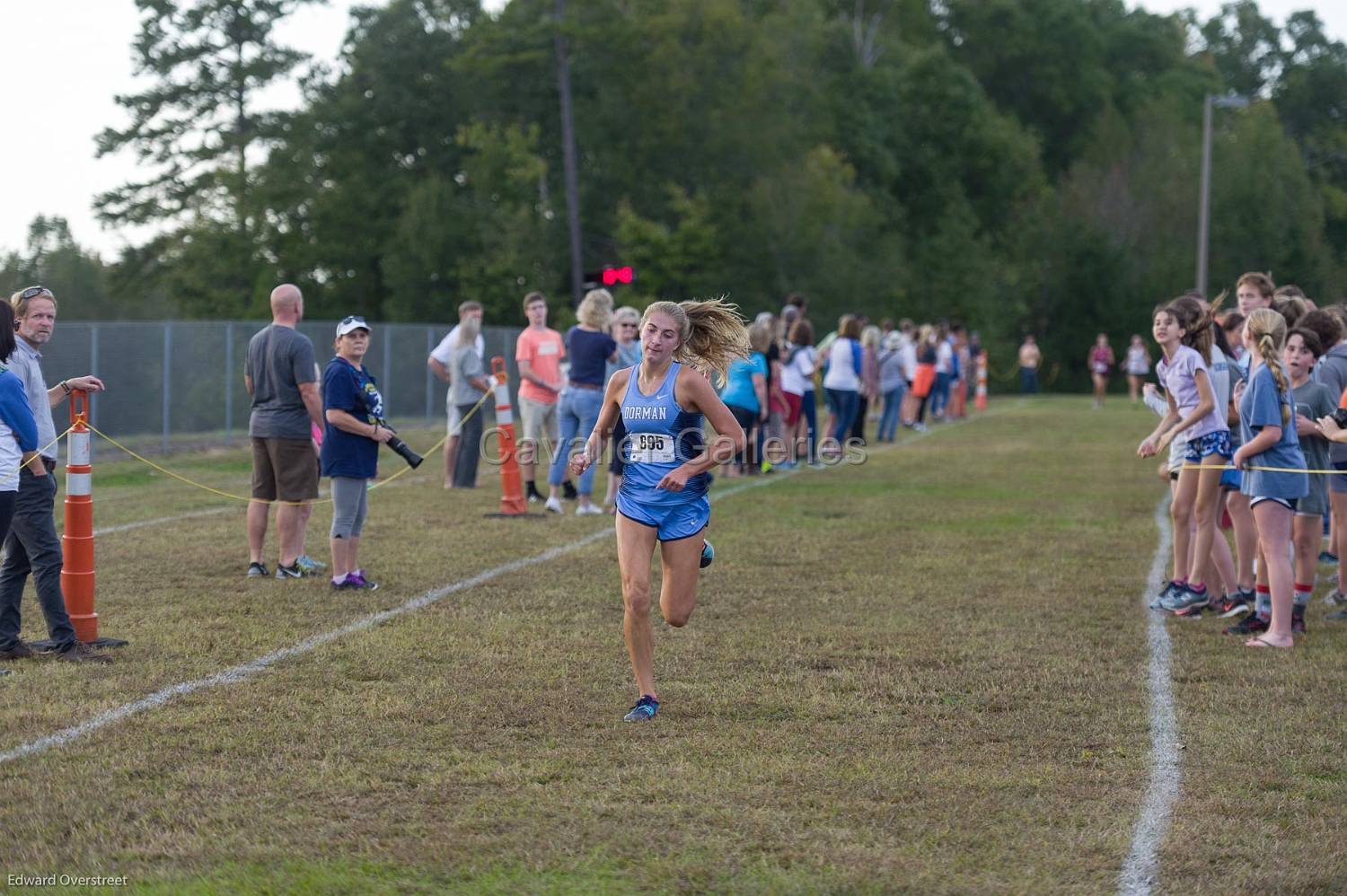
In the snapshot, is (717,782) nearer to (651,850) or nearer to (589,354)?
(651,850)

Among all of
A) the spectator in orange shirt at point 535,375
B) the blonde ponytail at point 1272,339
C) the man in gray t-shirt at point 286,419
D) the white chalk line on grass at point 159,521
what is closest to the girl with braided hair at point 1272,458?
the blonde ponytail at point 1272,339

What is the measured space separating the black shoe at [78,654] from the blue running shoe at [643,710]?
9.27 feet

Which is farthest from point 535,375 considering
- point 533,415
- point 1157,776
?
point 1157,776

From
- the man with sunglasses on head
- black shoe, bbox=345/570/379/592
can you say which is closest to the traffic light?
black shoe, bbox=345/570/379/592

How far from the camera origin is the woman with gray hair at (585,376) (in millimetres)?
14273

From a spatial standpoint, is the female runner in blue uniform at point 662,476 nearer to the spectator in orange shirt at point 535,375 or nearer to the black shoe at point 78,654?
the black shoe at point 78,654

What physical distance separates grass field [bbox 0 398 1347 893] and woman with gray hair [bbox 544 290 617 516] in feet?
8.92

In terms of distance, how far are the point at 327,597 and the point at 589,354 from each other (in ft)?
15.9

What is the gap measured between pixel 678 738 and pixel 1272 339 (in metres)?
4.22

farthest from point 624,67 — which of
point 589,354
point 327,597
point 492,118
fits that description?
point 327,597

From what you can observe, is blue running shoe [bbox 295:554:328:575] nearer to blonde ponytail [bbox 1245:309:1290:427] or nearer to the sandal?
the sandal

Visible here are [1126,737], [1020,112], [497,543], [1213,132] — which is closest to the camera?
[1126,737]

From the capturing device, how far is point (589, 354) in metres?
14.3

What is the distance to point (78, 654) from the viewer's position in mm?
7910
